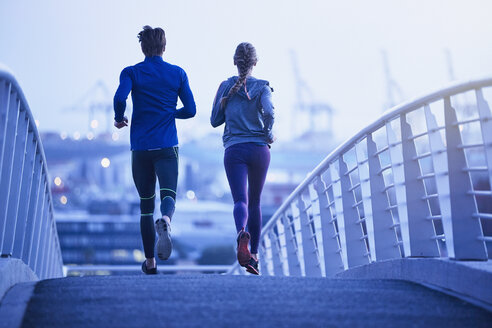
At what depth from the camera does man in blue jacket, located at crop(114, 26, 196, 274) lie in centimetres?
448

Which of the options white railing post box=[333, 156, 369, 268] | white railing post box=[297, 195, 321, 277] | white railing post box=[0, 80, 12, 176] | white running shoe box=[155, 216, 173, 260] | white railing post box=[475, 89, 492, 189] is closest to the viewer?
white railing post box=[475, 89, 492, 189]

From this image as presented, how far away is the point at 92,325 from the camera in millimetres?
2568

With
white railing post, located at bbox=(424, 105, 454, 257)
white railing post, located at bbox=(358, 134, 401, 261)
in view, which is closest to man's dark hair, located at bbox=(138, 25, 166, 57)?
white railing post, located at bbox=(358, 134, 401, 261)

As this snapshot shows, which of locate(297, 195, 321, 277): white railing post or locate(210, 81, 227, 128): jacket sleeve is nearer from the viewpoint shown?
locate(210, 81, 227, 128): jacket sleeve

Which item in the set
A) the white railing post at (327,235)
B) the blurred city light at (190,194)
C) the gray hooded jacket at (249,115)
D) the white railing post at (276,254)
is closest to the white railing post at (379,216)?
the gray hooded jacket at (249,115)

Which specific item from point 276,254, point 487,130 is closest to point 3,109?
point 487,130

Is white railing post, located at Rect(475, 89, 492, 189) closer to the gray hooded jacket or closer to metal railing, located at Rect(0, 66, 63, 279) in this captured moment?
the gray hooded jacket

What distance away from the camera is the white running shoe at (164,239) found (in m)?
4.27

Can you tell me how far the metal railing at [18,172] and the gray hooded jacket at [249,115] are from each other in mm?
1144

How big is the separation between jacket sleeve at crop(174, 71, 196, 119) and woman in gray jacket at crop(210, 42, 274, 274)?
210 mm

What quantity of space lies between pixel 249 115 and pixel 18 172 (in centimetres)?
136

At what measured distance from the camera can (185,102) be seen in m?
4.66

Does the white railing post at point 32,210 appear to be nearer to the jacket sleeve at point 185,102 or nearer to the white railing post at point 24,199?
the white railing post at point 24,199

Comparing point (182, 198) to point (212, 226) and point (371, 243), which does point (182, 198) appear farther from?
point (371, 243)
